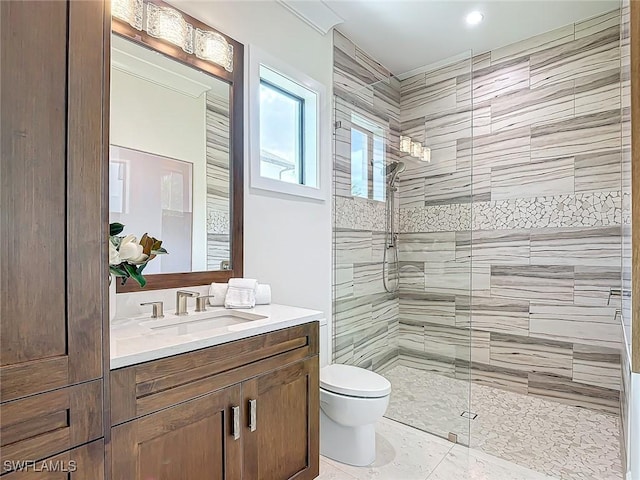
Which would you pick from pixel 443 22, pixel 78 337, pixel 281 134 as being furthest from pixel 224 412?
pixel 443 22

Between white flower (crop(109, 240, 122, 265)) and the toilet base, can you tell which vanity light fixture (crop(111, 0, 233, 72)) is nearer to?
white flower (crop(109, 240, 122, 265))

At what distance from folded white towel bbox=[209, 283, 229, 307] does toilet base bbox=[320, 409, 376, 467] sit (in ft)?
3.00

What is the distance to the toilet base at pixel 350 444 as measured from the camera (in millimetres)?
1941

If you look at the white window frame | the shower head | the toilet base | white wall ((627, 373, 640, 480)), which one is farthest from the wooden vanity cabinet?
the shower head

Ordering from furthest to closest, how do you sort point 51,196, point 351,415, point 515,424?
point 515,424 → point 351,415 → point 51,196

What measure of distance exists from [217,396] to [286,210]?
4.09 ft

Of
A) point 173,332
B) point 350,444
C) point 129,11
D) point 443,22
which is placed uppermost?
point 443,22

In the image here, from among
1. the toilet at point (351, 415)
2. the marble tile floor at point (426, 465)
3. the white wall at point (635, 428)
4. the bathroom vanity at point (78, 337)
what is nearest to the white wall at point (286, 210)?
the toilet at point (351, 415)

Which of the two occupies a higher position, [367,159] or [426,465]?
[367,159]

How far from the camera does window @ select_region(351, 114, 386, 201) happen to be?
2.79m

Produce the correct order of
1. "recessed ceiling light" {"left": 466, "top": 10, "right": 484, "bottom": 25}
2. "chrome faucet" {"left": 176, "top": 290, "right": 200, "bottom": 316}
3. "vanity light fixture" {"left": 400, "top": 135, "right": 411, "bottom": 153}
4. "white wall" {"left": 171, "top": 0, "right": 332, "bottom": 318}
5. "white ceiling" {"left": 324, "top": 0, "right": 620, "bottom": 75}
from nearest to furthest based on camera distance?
"chrome faucet" {"left": 176, "top": 290, "right": 200, "bottom": 316} → "white wall" {"left": 171, "top": 0, "right": 332, "bottom": 318} → "white ceiling" {"left": 324, "top": 0, "right": 620, "bottom": 75} → "recessed ceiling light" {"left": 466, "top": 10, "right": 484, "bottom": 25} → "vanity light fixture" {"left": 400, "top": 135, "right": 411, "bottom": 153}

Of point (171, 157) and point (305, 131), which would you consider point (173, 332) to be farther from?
point (305, 131)

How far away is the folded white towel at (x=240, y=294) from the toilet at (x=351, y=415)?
27.1 inches

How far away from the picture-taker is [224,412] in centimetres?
126
